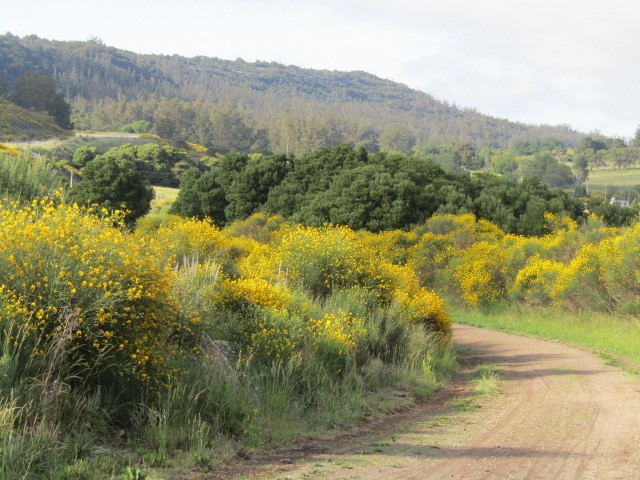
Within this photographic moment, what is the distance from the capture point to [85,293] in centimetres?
847

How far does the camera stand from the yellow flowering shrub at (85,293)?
27.3 feet

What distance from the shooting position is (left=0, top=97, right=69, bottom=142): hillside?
3406 inches

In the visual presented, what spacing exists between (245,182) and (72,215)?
151 feet

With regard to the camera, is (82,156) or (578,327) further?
(82,156)

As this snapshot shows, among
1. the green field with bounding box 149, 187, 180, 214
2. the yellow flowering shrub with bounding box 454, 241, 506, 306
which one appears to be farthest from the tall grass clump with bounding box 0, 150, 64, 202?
the green field with bounding box 149, 187, 180, 214

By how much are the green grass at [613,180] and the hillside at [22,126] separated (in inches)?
3029

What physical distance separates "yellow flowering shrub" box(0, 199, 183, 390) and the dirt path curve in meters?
1.98

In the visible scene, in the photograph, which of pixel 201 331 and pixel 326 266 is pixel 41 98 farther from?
pixel 201 331

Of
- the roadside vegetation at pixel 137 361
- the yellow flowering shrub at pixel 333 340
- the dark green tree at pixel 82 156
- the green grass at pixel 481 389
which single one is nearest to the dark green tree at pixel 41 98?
the dark green tree at pixel 82 156

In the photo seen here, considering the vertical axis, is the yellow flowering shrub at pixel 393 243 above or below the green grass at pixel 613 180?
below

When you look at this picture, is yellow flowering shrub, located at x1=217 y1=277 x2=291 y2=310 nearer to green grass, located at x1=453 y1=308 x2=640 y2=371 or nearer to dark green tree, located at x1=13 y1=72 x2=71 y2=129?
green grass, located at x1=453 y1=308 x2=640 y2=371

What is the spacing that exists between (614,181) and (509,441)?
5297 inches

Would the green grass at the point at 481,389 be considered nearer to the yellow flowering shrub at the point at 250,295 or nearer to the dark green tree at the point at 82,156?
the yellow flowering shrub at the point at 250,295

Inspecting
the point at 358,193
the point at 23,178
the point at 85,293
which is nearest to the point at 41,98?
the point at 358,193
